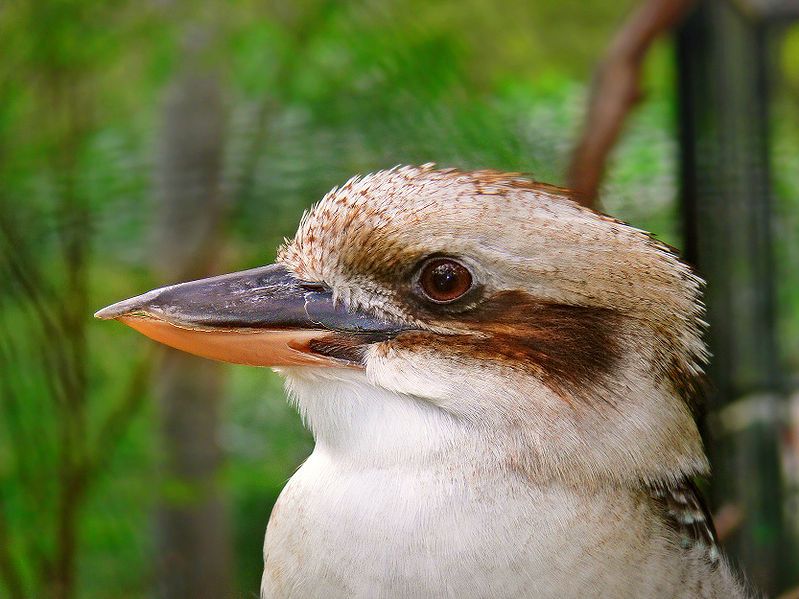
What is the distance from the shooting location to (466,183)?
4.91ft

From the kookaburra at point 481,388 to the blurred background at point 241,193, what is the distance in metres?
0.83

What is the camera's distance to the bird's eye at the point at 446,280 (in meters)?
1.47

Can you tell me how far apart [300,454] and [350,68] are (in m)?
1.19

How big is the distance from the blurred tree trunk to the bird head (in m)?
1.71

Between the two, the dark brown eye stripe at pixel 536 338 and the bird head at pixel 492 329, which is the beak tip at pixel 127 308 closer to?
the bird head at pixel 492 329

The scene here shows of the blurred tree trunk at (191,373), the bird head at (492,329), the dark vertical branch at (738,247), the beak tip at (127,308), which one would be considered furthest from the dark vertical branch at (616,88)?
the blurred tree trunk at (191,373)

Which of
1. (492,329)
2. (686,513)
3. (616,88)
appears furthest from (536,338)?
(616,88)

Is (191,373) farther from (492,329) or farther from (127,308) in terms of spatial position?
(492,329)

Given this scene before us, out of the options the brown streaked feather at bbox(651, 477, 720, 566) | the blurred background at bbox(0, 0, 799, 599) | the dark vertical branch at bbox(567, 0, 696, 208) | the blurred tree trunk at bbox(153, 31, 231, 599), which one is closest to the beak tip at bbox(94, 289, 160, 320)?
the brown streaked feather at bbox(651, 477, 720, 566)

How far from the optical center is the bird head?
1443 millimetres

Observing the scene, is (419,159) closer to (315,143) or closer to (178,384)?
(315,143)

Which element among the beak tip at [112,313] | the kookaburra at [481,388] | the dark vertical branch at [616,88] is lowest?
the kookaburra at [481,388]

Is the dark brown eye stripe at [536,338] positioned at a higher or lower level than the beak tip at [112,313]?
lower

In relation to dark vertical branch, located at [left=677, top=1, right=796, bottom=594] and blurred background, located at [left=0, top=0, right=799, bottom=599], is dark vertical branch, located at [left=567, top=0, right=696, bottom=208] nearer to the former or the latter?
blurred background, located at [left=0, top=0, right=799, bottom=599]
